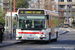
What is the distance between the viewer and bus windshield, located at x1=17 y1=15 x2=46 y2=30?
18.9 m

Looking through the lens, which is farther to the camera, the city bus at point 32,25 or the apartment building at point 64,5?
the apartment building at point 64,5

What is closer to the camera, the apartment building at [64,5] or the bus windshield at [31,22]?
the bus windshield at [31,22]

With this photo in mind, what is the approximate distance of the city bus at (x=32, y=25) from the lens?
18.8 m

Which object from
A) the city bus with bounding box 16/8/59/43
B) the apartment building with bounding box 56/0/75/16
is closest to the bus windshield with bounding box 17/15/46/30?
the city bus with bounding box 16/8/59/43

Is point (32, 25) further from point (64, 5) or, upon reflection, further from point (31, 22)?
point (64, 5)

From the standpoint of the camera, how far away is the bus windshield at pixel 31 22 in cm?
1889

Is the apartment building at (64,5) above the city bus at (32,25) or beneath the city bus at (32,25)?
above

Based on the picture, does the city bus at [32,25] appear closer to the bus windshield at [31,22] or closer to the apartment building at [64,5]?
the bus windshield at [31,22]

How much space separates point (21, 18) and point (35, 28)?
1.37 m

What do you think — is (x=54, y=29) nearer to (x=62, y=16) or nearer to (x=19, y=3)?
(x=19, y=3)

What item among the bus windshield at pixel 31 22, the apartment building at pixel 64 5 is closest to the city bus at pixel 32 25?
the bus windshield at pixel 31 22

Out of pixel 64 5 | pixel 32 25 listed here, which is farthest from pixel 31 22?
pixel 64 5

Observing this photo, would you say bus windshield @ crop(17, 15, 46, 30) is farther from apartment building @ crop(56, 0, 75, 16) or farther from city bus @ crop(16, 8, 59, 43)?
apartment building @ crop(56, 0, 75, 16)

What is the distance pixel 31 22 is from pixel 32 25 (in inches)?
9.6
